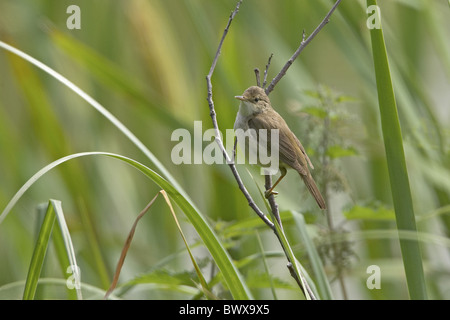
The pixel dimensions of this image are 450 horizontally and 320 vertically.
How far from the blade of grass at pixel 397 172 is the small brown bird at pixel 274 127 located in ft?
1.34

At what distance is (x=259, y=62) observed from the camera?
12.6 feet

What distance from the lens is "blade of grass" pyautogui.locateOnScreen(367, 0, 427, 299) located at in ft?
4.75

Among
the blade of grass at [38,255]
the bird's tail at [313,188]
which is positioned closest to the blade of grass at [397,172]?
the bird's tail at [313,188]

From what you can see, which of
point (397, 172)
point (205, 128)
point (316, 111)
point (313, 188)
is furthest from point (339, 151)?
point (205, 128)

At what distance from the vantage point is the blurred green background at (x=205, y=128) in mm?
2270

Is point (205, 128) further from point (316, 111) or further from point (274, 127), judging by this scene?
point (274, 127)

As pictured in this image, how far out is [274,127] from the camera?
1.96 m

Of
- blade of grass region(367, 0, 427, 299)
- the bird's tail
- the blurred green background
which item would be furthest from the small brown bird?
blade of grass region(367, 0, 427, 299)

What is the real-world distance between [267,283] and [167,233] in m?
1.20

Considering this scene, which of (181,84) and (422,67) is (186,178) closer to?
(181,84)

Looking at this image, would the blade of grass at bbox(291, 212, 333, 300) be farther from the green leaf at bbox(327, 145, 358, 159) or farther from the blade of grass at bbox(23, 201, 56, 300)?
the blade of grass at bbox(23, 201, 56, 300)

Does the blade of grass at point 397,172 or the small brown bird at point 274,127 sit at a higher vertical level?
the small brown bird at point 274,127

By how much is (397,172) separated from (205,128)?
4.82 ft

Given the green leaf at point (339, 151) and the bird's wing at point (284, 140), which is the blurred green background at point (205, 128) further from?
the bird's wing at point (284, 140)
